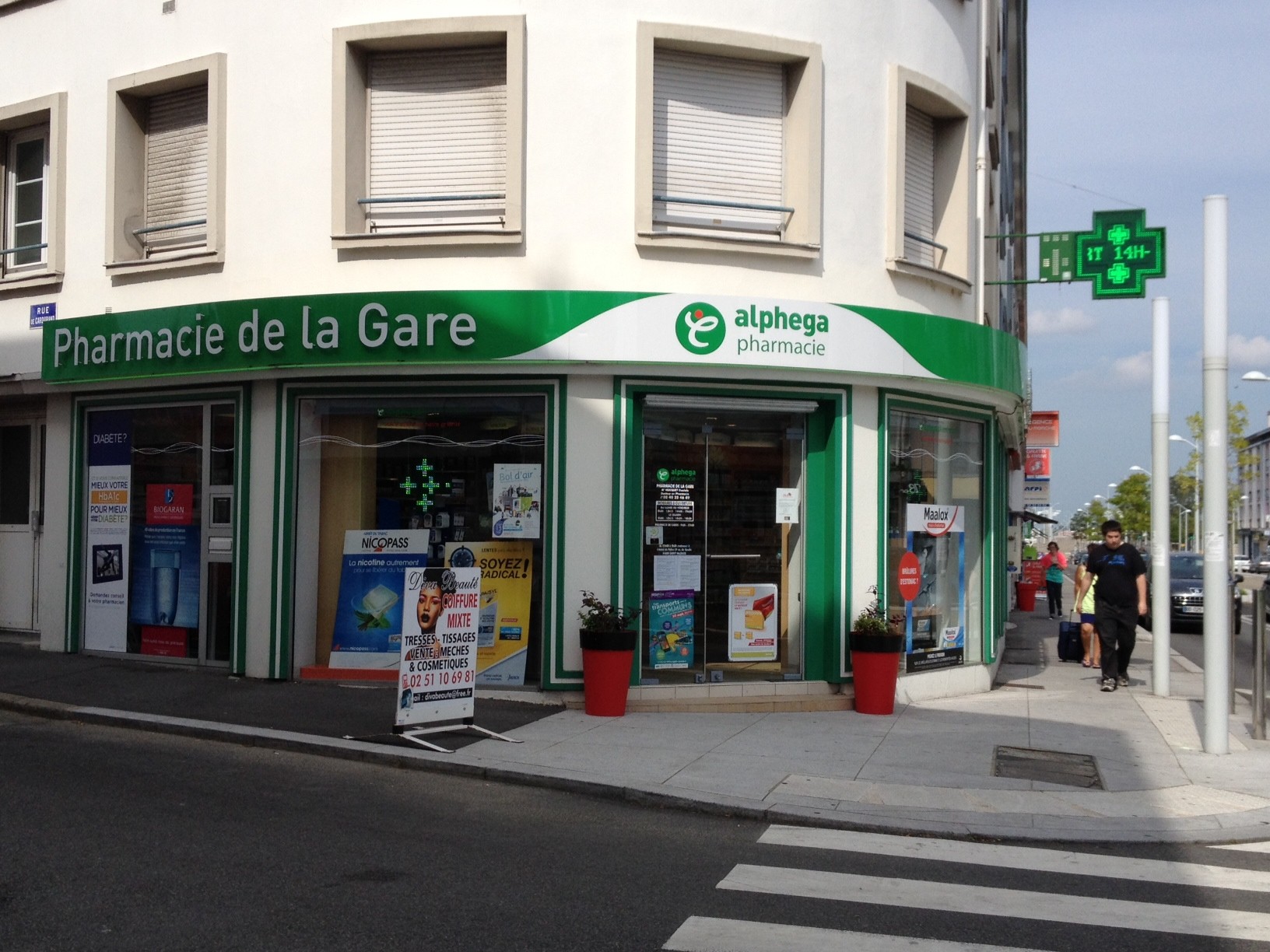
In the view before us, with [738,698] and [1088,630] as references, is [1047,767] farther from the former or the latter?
[1088,630]

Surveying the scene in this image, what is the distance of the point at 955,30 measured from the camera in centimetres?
1351

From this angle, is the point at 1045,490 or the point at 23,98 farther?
the point at 1045,490

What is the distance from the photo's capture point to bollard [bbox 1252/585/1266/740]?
430 inches

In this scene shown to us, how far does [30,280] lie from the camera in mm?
13688

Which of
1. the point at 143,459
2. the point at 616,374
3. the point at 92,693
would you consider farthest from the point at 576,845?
the point at 143,459

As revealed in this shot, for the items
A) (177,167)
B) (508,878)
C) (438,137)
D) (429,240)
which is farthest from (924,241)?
(508,878)

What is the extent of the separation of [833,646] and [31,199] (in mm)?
10419

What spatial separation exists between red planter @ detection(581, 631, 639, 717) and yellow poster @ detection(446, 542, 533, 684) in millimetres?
939

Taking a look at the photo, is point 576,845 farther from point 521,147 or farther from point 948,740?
point 521,147

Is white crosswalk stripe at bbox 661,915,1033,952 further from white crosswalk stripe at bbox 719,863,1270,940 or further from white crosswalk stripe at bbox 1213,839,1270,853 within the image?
white crosswalk stripe at bbox 1213,839,1270,853

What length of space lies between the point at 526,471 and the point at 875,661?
146 inches

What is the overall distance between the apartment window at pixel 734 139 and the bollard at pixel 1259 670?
5142 mm

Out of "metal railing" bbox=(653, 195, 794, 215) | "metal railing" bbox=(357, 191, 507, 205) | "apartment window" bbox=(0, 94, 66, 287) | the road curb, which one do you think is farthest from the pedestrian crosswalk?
"apartment window" bbox=(0, 94, 66, 287)

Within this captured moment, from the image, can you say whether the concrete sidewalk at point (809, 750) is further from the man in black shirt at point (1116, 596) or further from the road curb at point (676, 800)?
the man in black shirt at point (1116, 596)
